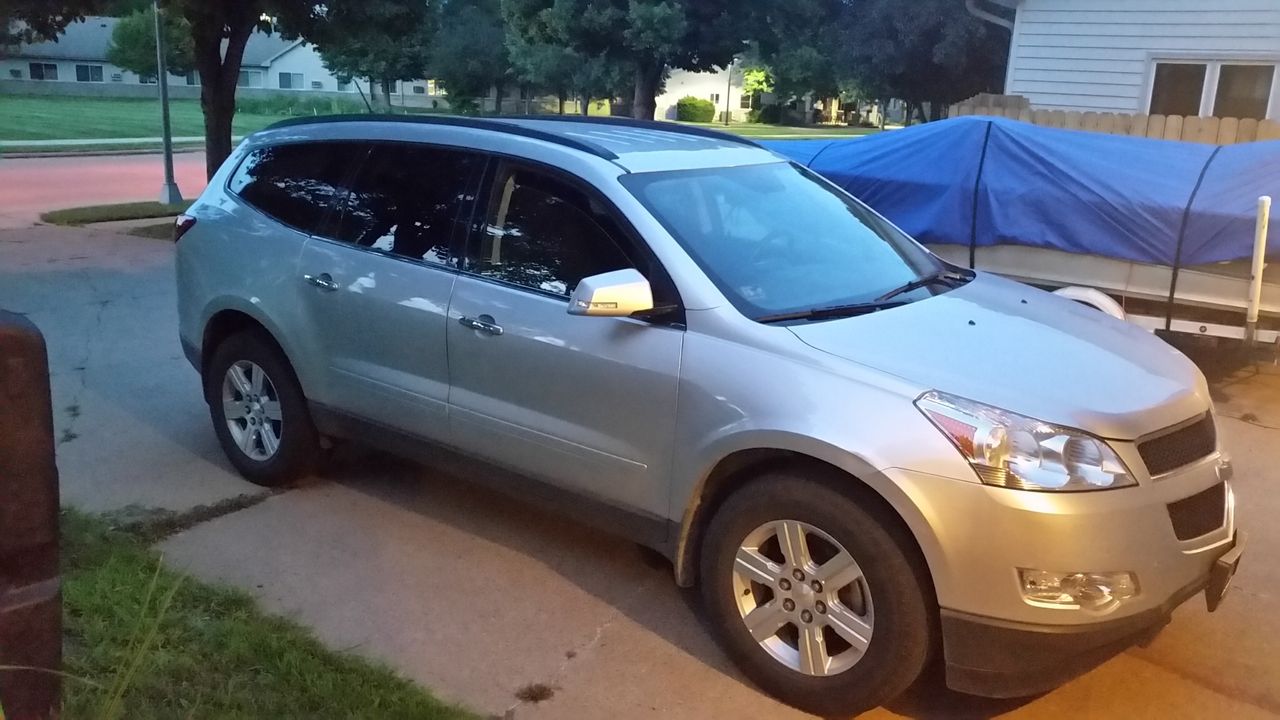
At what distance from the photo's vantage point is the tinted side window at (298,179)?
5.17 metres

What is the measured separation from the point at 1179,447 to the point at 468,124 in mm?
3149

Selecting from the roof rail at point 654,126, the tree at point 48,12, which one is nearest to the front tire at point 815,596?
the roof rail at point 654,126

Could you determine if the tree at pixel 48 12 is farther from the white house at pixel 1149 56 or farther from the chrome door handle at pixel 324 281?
the white house at pixel 1149 56

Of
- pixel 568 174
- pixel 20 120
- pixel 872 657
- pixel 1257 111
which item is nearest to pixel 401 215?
pixel 568 174

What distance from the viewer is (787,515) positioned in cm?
350

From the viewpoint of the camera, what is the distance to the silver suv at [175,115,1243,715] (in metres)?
3.21

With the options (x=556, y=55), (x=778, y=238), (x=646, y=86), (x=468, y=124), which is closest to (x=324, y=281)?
(x=468, y=124)

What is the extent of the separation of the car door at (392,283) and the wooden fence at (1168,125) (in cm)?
953

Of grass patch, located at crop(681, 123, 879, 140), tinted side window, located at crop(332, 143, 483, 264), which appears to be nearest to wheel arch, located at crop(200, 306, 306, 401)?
tinted side window, located at crop(332, 143, 483, 264)

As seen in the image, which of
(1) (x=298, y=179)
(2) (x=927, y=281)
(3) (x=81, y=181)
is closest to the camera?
(2) (x=927, y=281)

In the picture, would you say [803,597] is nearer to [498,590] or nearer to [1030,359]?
[1030,359]

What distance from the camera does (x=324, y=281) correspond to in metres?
5.00

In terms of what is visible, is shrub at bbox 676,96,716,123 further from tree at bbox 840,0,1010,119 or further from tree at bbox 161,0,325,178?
tree at bbox 161,0,325,178

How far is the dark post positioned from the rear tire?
2.72 m
